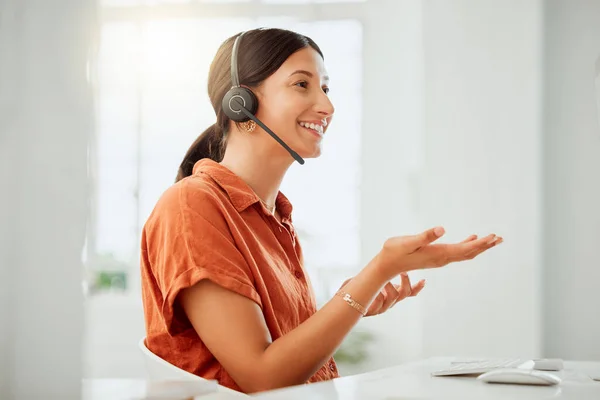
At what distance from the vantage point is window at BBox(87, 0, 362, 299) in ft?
12.6

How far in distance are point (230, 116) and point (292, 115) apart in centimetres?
13

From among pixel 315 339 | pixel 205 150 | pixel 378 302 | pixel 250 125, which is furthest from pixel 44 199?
pixel 315 339

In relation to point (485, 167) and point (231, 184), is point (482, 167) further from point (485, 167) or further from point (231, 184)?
point (231, 184)

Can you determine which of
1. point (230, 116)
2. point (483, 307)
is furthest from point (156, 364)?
point (483, 307)

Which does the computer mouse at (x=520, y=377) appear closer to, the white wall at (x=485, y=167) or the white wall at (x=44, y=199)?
the white wall at (x=485, y=167)

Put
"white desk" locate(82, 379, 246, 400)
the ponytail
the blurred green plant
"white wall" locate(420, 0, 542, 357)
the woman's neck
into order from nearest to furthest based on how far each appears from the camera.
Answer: the woman's neck → the ponytail → "white wall" locate(420, 0, 542, 357) → "white desk" locate(82, 379, 246, 400) → the blurred green plant

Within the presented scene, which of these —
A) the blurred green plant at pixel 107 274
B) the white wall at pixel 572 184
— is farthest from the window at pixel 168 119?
the white wall at pixel 572 184

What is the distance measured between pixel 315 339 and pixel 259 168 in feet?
1.51

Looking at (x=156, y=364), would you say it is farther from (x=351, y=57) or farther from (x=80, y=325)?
(x=351, y=57)

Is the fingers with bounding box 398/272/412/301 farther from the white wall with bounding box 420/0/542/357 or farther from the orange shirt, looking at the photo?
the white wall with bounding box 420/0/542/357

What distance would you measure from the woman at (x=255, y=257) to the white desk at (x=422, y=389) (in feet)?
0.50

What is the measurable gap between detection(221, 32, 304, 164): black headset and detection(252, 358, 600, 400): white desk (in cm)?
56

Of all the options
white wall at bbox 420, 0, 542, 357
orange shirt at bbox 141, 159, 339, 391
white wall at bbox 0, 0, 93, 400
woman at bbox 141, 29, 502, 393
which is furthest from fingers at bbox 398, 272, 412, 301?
white wall at bbox 0, 0, 93, 400

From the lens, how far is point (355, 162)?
12.6 ft
